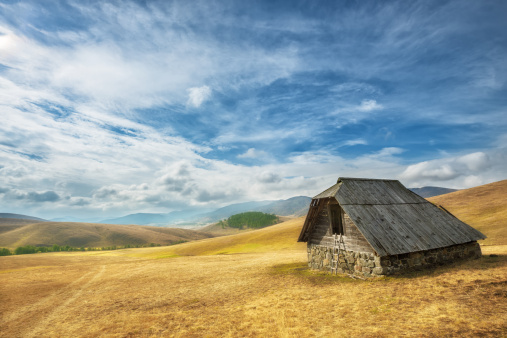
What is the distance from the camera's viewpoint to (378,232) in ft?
56.3

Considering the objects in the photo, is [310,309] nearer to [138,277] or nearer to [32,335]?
[32,335]

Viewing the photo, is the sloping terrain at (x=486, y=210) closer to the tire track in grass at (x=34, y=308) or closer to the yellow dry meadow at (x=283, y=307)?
the yellow dry meadow at (x=283, y=307)

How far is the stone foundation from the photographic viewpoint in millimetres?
16453

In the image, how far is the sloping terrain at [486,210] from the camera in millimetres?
36781

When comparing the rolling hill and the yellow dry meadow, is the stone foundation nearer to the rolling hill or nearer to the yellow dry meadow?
the yellow dry meadow

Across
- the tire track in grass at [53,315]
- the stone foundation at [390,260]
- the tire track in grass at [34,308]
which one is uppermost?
the stone foundation at [390,260]

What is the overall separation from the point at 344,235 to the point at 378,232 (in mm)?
2738

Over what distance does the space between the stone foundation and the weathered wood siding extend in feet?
1.33

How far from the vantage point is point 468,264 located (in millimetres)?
17562

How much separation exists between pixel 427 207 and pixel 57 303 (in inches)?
1224

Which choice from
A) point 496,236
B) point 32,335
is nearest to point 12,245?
point 32,335

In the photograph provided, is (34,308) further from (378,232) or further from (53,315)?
(378,232)

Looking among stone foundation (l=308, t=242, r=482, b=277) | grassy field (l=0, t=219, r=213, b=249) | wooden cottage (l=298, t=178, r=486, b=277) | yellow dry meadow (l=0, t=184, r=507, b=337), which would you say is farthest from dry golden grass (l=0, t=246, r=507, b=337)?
grassy field (l=0, t=219, r=213, b=249)

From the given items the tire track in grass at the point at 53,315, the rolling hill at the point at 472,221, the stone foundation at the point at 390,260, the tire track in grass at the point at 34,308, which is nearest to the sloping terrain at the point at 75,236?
the rolling hill at the point at 472,221
